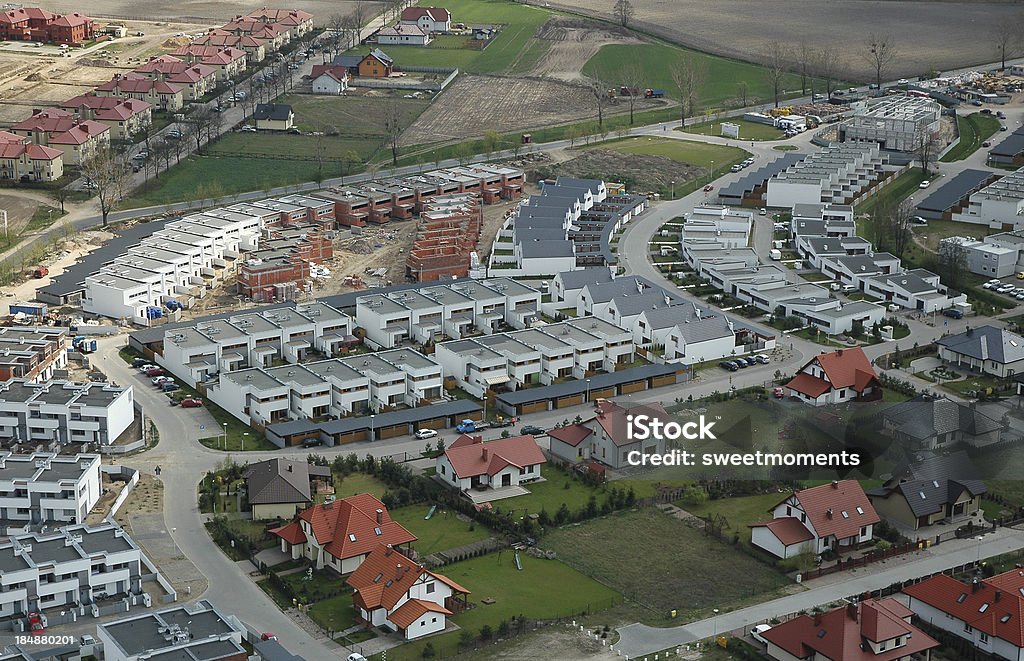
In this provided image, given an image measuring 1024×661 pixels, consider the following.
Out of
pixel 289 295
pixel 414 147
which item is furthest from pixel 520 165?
pixel 289 295

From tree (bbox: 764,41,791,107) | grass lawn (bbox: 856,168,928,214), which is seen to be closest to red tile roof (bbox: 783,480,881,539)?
grass lawn (bbox: 856,168,928,214)

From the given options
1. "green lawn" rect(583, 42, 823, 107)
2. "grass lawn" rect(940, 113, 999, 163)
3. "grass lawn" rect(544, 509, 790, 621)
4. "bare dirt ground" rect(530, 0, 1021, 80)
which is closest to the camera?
"grass lawn" rect(544, 509, 790, 621)

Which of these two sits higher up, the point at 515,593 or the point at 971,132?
the point at 971,132

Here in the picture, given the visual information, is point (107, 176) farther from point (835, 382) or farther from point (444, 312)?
point (835, 382)

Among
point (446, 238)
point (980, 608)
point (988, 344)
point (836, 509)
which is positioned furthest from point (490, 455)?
point (446, 238)

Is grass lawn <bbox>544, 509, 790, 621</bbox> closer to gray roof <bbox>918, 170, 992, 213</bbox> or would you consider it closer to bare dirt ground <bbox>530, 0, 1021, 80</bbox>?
gray roof <bbox>918, 170, 992, 213</bbox>

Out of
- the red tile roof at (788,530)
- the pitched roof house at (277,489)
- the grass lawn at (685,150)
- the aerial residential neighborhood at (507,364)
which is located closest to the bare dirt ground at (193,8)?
the aerial residential neighborhood at (507,364)
